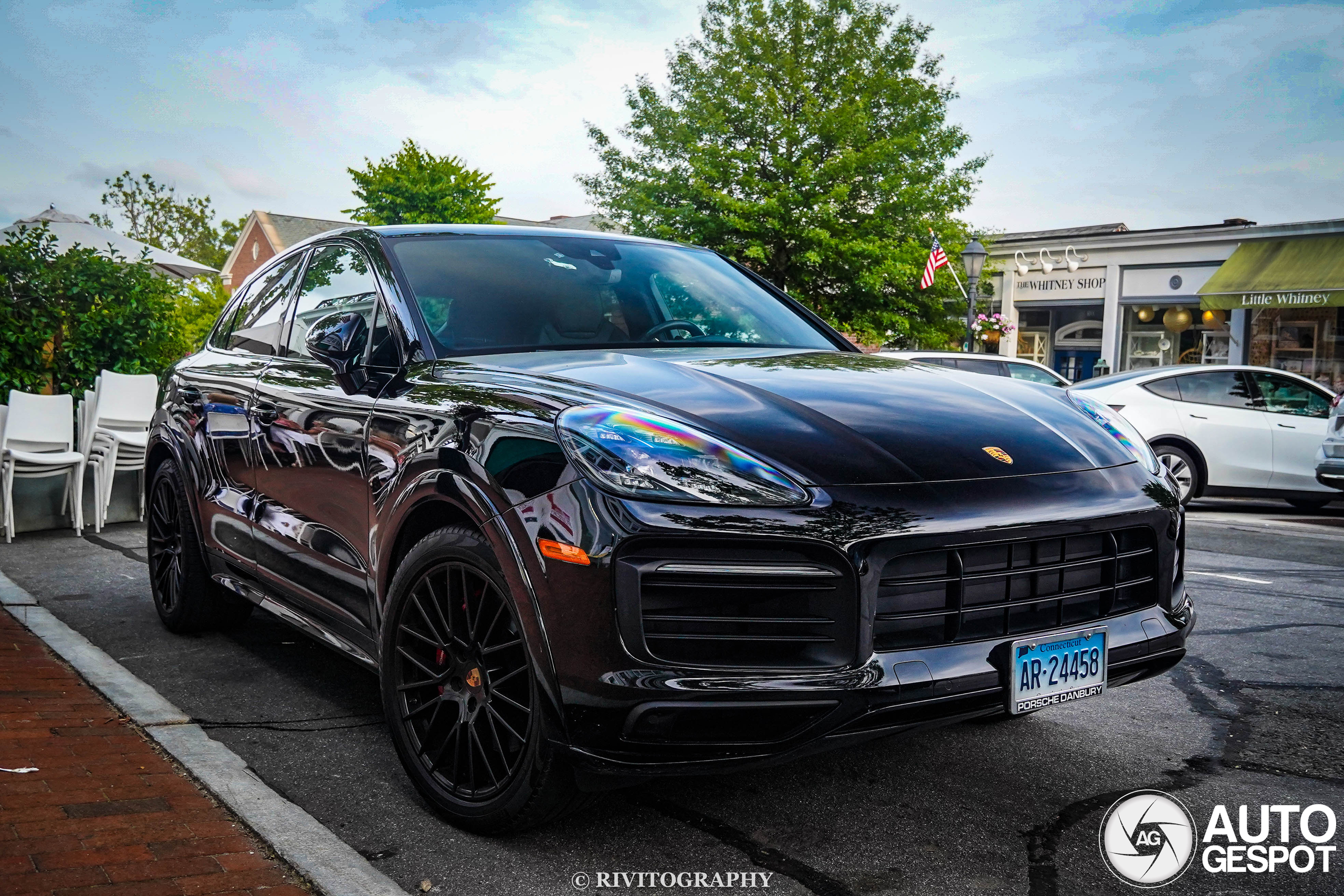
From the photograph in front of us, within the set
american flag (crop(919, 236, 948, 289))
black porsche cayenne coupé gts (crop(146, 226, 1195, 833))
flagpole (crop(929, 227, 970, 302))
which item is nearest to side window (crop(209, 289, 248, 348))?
black porsche cayenne coupé gts (crop(146, 226, 1195, 833))

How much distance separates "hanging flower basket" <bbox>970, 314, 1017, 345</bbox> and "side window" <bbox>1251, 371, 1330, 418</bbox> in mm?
7700

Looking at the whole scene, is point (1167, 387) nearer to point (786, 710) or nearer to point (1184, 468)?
point (1184, 468)

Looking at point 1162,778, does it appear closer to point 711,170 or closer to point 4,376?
point 4,376

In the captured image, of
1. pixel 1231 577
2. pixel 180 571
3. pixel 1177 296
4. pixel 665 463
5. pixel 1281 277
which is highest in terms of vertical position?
pixel 1281 277

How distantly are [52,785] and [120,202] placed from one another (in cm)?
7797

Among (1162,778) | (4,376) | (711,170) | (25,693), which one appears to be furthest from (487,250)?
(711,170)

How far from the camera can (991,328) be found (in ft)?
80.9

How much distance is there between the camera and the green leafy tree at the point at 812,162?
27453mm

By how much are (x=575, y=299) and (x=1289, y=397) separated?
10357 mm

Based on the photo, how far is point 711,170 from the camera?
27.3 metres

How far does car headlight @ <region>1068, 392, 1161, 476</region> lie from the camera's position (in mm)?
3264

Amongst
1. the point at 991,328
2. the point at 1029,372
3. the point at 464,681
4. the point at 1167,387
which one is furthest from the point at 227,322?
the point at 991,328

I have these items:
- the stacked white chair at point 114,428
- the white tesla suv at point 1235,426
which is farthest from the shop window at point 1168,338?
the stacked white chair at point 114,428

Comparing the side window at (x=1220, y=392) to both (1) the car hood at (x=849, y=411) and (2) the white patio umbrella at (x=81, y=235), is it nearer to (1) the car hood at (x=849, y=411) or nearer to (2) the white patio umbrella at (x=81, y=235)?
(1) the car hood at (x=849, y=411)
